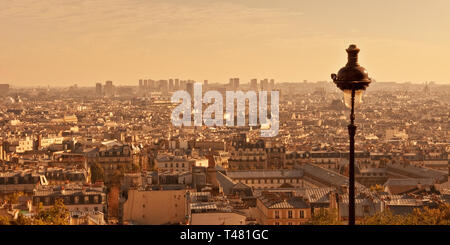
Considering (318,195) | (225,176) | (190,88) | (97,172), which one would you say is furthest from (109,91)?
(318,195)

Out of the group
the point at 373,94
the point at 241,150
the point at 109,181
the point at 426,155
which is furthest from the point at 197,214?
the point at 373,94

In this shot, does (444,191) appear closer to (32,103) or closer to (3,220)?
(3,220)

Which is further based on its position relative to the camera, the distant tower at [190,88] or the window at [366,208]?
the distant tower at [190,88]

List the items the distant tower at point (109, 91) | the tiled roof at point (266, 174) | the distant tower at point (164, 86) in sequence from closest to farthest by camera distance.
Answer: the tiled roof at point (266, 174) → the distant tower at point (164, 86) → the distant tower at point (109, 91)

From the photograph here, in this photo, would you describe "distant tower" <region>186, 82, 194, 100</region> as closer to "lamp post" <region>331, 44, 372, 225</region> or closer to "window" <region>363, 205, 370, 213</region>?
"window" <region>363, 205, 370, 213</region>

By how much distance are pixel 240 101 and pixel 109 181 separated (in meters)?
65.5

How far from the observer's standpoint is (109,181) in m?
34.2

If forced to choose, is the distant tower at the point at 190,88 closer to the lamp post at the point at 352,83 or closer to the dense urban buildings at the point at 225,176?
the dense urban buildings at the point at 225,176

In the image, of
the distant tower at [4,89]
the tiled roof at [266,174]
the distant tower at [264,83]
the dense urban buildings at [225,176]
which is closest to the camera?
the dense urban buildings at [225,176]

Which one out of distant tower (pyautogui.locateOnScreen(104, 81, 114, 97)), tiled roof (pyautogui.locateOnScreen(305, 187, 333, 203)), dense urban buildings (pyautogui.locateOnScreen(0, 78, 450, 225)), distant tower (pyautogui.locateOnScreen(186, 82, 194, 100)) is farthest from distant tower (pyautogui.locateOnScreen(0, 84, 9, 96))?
tiled roof (pyautogui.locateOnScreen(305, 187, 333, 203))

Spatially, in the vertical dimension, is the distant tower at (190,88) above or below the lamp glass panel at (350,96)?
below

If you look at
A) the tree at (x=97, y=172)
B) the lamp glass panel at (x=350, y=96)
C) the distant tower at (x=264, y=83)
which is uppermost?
the lamp glass panel at (x=350, y=96)

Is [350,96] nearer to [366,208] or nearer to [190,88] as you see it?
[366,208]

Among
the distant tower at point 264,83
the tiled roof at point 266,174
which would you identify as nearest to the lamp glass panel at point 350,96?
the tiled roof at point 266,174
